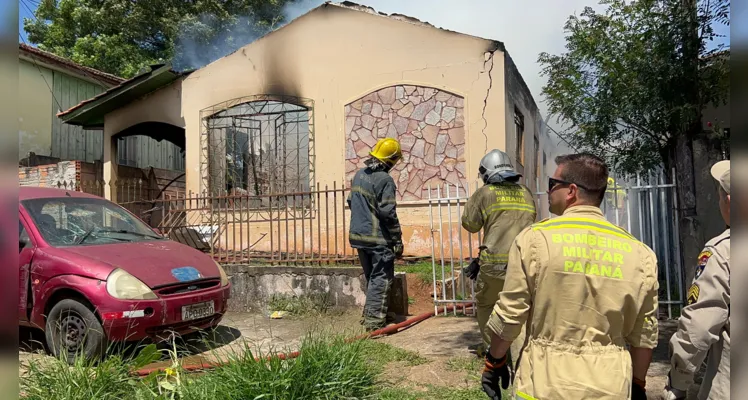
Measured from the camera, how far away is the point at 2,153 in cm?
85

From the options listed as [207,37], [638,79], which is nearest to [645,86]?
[638,79]

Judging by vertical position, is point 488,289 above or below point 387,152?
below

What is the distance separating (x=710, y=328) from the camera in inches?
75.4

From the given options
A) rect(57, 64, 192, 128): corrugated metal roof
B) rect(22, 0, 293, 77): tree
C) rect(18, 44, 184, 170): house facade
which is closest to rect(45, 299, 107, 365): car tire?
rect(57, 64, 192, 128): corrugated metal roof

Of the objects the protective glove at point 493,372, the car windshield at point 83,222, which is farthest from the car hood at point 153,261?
the protective glove at point 493,372

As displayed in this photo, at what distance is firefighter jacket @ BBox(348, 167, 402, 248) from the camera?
538 centimetres

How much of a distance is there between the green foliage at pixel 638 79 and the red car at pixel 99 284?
5289 millimetres

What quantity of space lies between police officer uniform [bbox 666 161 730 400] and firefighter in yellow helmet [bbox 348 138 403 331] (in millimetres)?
3543

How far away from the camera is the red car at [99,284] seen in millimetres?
4309

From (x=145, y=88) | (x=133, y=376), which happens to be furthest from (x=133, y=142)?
(x=133, y=376)

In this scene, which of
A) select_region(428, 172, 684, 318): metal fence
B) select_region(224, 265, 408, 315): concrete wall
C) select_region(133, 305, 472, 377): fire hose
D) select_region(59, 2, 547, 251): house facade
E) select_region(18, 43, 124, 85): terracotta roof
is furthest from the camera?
select_region(18, 43, 124, 85): terracotta roof

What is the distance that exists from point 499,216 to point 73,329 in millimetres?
3827

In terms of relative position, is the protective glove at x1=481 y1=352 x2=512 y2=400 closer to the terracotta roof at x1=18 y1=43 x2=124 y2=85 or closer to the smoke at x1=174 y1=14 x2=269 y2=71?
the terracotta roof at x1=18 y1=43 x2=124 y2=85

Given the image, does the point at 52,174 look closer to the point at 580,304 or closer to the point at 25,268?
the point at 25,268
